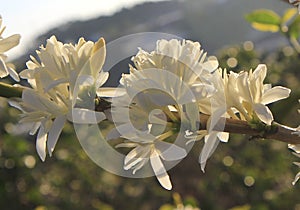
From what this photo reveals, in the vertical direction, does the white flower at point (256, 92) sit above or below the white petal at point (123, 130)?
below

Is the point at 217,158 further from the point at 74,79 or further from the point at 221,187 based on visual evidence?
the point at 74,79

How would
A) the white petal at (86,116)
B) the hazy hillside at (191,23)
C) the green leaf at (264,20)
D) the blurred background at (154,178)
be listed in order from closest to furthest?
the white petal at (86,116) → the green leaf at (264,20) → the blurred background at (154,178) → the hazy hillside at (191,23)

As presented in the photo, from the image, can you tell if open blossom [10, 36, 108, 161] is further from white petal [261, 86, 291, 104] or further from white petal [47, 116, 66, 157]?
white petal [261, 86, 291, 104]

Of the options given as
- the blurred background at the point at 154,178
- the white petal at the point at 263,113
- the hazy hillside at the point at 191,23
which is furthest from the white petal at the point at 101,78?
the hazy hillside at the point at 191,23

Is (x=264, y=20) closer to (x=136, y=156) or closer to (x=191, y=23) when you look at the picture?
(x=136, y=156)

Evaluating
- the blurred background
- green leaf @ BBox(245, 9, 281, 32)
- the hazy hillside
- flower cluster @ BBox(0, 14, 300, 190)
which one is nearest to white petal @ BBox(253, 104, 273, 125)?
flower cluster @ BBox(0, 14, 300, 190)

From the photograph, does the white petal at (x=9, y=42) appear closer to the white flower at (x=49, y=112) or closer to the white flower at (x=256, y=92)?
the white flower at (x=49, y=112)

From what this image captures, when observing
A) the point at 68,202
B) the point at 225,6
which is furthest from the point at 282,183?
the point at 225,6
